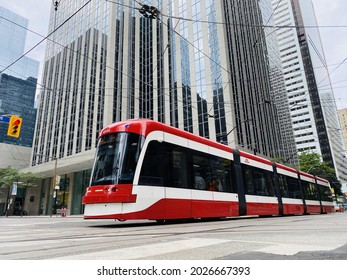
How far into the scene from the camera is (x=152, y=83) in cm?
4856

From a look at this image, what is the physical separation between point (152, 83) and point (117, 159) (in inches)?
1665

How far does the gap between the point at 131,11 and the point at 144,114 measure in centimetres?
2189

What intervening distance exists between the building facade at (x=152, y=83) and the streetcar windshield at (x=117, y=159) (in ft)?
83.1

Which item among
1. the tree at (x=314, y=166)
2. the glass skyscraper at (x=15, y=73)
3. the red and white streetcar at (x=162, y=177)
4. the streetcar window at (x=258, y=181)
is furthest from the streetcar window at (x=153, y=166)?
the tree at (x=314, y=166)

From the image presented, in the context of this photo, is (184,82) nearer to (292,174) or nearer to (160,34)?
(160,34)

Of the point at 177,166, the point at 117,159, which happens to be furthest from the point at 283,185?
the point at 117,159

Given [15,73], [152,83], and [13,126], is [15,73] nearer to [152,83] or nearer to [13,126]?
[13,126]

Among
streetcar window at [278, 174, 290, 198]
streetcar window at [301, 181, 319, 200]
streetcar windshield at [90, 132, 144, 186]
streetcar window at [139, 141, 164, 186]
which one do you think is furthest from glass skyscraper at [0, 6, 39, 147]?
streetcar window at [301, 181, 319, 200]

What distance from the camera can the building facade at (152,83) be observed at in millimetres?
38469

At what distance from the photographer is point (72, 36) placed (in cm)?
5472

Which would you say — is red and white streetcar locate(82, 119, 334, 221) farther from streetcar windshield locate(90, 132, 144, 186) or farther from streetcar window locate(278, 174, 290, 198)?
streetcar window locate(278, 174, 290, 198)

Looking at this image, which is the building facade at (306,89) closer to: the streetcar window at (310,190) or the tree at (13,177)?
the streetcar window at (310,190)

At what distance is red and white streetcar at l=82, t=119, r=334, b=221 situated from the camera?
7.45 m
